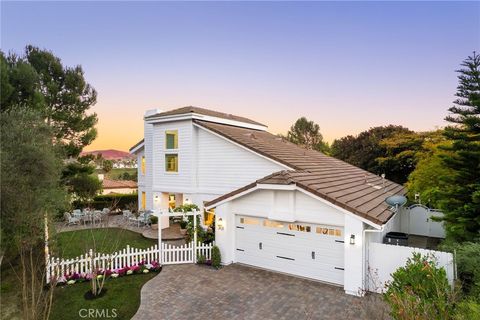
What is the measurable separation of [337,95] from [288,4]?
980 cm

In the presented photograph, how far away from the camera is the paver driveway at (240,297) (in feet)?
25.3

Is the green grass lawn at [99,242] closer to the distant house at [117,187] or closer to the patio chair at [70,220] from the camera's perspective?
the patio chair at [70,220]

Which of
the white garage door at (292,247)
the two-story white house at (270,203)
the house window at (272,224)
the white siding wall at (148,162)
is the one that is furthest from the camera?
the white siding wall at (148,162)

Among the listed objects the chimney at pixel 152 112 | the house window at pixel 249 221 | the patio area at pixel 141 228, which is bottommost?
the patio area at pixel 141 228

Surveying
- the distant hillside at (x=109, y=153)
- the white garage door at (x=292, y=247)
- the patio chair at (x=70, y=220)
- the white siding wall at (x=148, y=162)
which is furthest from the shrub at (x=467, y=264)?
the distant hillside at (x=109, y=153)

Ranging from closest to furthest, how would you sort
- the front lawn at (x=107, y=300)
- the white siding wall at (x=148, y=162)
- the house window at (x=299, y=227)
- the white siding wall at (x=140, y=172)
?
the front lawn at (x=107, y=300), the house window at (x=299, y=227), the white siding wall at (x=148, y=162), the white siding wall at (x=140, y=172)

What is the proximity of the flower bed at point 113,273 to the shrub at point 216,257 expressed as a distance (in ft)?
7.46

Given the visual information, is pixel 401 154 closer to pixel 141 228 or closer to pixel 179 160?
pixel 179 160

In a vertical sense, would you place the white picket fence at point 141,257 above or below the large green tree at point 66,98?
below

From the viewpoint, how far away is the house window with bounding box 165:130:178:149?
18158 millimetres

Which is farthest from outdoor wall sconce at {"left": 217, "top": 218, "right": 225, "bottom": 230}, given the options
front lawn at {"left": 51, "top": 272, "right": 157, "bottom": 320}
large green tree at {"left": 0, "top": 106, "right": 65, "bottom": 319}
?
large green tree at {"left": 0, "top": 106, "right": 65, "bottom": 319}

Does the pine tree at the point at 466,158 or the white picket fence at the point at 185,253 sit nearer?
the pine tree at the point at 466,158

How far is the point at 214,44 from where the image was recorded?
60.8 ft

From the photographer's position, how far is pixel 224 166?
16.6m
